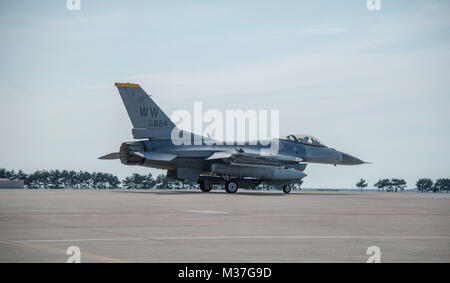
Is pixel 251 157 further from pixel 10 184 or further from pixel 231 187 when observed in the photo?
pixel 10 184

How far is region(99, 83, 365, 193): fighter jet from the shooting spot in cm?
3788

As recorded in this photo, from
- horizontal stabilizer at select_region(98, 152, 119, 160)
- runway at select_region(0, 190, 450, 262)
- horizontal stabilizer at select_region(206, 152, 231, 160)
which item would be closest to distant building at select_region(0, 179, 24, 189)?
horizontal stabilizer at select_region(98, 152, 119, 160)

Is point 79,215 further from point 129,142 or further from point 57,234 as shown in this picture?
point 129,142

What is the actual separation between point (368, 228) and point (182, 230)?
460cm

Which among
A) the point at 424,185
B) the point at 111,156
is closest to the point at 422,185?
the point at 424,185

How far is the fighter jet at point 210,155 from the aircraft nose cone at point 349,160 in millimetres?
75

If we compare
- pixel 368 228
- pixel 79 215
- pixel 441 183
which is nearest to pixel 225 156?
pixel 79 215

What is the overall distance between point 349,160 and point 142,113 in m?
15.7

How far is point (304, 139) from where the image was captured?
43844 mm

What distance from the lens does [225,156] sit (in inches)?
1565

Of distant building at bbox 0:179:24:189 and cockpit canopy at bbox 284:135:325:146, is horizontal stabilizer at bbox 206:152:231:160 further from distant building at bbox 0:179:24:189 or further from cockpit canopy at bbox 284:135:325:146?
distant building at bbox 0:179:24:189

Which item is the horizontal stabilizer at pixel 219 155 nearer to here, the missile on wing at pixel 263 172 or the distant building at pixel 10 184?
the missile on wing at pixel 263 172

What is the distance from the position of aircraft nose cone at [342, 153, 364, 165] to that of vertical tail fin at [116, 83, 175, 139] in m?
13.6
